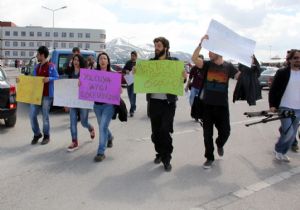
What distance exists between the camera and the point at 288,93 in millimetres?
6703

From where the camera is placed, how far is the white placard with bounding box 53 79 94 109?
297 inches

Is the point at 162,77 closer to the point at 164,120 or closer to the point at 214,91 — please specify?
the point at 164,120

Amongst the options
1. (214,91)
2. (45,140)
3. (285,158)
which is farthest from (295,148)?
(45,140)

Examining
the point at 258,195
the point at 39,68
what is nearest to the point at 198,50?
the point at 258,195

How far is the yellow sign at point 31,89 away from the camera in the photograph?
7901 millimetres

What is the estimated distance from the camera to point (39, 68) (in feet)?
26.7

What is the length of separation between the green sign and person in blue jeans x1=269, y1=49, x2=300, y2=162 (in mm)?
1559

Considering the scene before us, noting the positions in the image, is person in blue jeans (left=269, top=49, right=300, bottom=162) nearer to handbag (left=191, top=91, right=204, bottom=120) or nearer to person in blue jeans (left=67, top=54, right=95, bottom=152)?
handbag (left=191, top=91, right=204, bottom=120)

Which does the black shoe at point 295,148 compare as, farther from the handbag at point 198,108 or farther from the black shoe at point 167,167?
the black shoe at point 167,167

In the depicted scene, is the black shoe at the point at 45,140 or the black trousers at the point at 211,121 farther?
the black shoe at the point at 45,140

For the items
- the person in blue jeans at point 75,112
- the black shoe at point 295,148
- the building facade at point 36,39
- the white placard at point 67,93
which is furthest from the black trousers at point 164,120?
the building facade at point 36,39

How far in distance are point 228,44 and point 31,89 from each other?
→ 388 centimetres

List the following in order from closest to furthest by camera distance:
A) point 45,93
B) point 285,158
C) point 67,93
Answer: point 285,158, point 67,93, point 45,93

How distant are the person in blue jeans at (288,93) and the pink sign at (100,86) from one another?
8.09 ft
